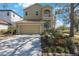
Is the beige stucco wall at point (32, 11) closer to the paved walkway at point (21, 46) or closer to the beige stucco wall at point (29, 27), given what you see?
the beige stucco wall at point (29, 27)

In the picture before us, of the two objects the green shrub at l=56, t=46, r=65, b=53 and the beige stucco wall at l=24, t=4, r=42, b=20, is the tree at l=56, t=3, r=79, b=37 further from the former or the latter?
the beige stucco wall at l=24, t=4, r=42, b=20

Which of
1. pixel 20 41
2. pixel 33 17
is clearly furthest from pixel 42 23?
pixel 20 41

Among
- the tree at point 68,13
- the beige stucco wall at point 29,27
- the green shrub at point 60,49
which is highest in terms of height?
the tree at point 68,13

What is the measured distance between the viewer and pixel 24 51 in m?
5.17

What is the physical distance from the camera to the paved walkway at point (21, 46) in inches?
203

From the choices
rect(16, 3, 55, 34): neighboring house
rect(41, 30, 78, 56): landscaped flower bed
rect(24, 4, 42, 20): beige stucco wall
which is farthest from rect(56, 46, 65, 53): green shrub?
rect(24, 4, 42, 20): beige stucco wall

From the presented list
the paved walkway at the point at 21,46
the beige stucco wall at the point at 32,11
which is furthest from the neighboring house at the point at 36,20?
the paved walkway at the point at 21,46

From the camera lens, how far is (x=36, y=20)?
5168mm

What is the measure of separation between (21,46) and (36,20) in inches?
21.5

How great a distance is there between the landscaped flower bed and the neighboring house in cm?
13

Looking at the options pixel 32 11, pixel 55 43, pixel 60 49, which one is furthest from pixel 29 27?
pixel 60 49

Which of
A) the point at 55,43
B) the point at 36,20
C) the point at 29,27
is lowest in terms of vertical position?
the point at 55,43

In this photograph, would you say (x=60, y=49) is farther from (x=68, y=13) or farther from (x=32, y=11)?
(x=32, y=11)

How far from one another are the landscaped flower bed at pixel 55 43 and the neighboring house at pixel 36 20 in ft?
0.42
